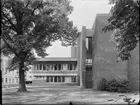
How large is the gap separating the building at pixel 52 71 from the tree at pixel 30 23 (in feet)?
66.8

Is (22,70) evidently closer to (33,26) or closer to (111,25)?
(33,26)

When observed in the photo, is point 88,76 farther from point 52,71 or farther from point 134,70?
point 52,71

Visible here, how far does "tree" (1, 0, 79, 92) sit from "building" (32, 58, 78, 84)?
20.4 m

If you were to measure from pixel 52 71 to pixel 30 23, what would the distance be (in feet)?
76.2

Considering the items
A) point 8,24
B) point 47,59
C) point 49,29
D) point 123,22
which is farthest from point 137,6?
point 47,59

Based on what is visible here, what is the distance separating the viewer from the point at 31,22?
28.3 metres

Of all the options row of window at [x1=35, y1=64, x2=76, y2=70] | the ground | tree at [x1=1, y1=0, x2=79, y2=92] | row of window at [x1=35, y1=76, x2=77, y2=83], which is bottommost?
the ground

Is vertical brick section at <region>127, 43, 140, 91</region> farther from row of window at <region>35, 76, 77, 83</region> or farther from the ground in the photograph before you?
row of window at <region>35, 76, 77, 83</region>

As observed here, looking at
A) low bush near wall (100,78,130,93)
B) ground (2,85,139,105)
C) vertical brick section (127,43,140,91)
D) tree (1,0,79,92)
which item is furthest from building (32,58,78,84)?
ground (2,85,139,105)

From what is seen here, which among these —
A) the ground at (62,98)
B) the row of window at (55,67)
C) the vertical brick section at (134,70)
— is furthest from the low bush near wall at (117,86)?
the row of window at (55,67)

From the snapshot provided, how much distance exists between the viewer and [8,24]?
93.5ft

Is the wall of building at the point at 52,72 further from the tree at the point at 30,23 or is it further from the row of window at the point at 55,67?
the tree at the point at 30,23

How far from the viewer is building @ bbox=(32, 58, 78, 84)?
1947 inches

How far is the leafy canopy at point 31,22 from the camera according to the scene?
2656cm
